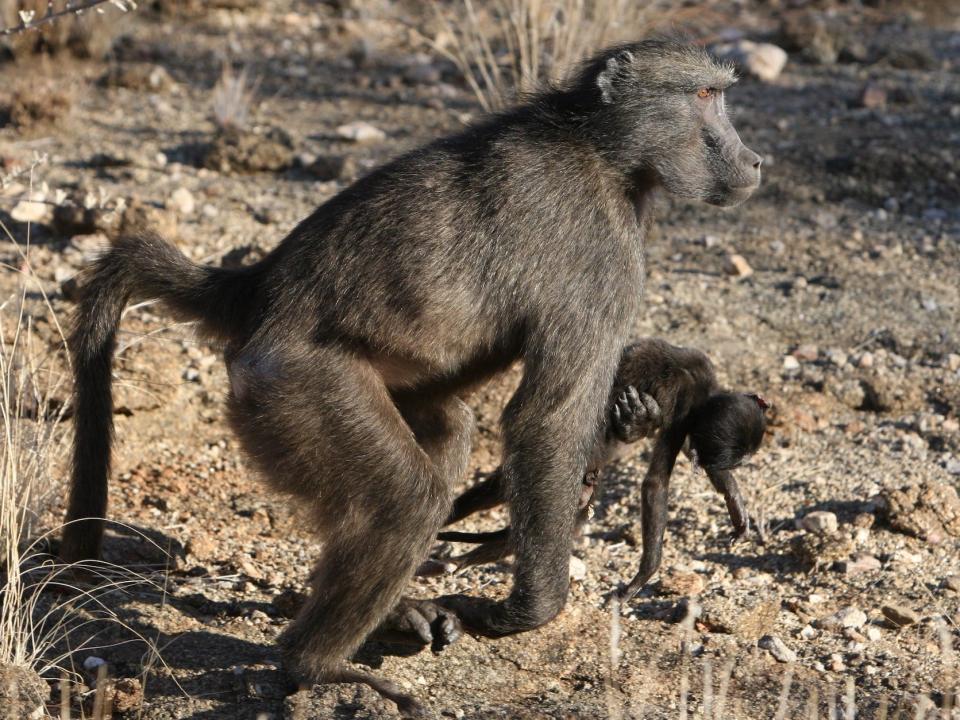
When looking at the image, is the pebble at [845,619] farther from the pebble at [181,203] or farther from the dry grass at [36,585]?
the pebble at [181,203]

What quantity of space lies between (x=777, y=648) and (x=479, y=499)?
3.26ft

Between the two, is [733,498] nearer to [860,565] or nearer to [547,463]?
[860,565]

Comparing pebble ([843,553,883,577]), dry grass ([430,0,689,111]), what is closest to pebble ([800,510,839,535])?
pebble ([843,553,883,577])

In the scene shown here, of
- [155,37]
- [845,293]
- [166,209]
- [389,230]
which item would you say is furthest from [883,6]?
[389,230]

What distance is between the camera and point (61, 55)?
8297mm

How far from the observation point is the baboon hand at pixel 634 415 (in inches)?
153

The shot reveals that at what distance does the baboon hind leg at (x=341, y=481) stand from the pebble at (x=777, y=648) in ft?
3.91

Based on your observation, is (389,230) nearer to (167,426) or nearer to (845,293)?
(167,426)

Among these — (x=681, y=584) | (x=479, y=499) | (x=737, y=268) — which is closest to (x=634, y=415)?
(x=479, y=499)

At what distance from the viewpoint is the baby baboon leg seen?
3877mm

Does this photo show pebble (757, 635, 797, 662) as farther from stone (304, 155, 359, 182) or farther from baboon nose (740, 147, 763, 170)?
stone (304, 155, 359, 182)

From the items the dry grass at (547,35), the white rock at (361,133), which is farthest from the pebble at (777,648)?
the white rock at (361,133)

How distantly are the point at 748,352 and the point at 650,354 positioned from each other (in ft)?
4.85

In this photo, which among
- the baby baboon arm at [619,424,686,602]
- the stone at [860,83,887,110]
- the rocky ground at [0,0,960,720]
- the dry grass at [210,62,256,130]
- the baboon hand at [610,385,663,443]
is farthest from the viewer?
the stone at [860,83,887,110]
